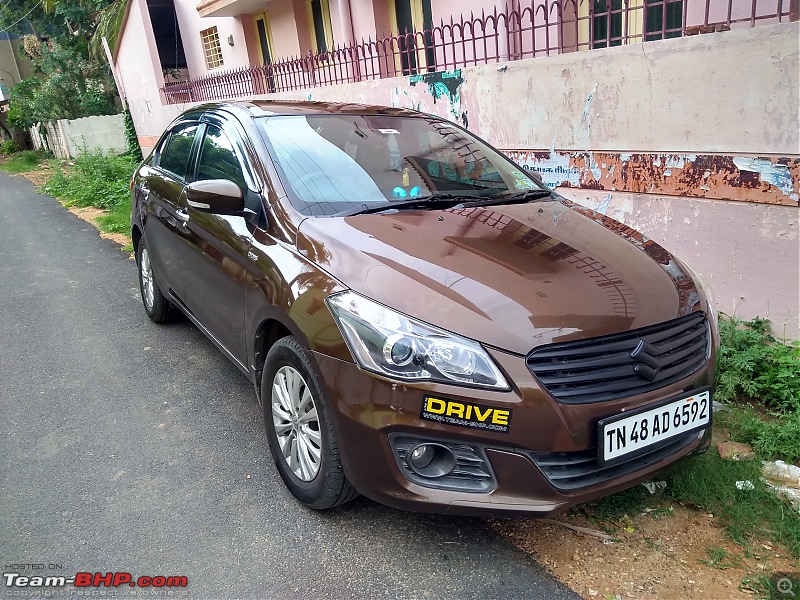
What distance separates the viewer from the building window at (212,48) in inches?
589

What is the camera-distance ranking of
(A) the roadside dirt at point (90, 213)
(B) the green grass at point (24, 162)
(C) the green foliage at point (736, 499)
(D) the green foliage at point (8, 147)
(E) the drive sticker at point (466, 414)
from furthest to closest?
(D) the green foliage at point (8, 147)
(B) the green grass at point (24, 162)
(A) the roadside dirt at point (90, 213)
(C) the green foliage at point (736, 499)
(E) the drive sticker at point (466, 414)

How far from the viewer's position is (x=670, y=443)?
7.59 ft

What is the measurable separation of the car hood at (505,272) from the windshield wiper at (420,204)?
0.20 ft

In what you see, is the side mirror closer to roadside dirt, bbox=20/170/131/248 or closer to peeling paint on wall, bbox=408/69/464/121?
peeling paint on wall, bbox=408/69/464/121

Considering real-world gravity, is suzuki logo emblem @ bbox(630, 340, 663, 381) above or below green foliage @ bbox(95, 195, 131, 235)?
above

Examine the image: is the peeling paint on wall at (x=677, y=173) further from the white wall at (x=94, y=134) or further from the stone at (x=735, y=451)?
the white wall at (x=94, y=134)

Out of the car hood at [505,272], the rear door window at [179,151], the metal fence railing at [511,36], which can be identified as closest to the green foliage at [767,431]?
the car hood at [505,272]

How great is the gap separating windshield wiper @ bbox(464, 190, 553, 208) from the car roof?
946 mm

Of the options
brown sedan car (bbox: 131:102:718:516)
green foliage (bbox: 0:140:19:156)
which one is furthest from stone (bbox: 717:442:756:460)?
green foliage (bbox: 0:140:19:156)

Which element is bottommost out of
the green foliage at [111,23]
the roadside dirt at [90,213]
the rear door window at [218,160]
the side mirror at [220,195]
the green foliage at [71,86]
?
the roadside dirt at [90,213]

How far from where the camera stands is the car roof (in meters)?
3.39

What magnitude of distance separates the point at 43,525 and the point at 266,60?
1316 centimetres

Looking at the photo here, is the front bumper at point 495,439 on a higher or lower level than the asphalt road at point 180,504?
higher

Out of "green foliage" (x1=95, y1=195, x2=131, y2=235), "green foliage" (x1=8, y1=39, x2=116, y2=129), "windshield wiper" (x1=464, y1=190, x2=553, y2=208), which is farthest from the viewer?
"green foliage" (x1=8, y1=39, x2=116, y2=129)
